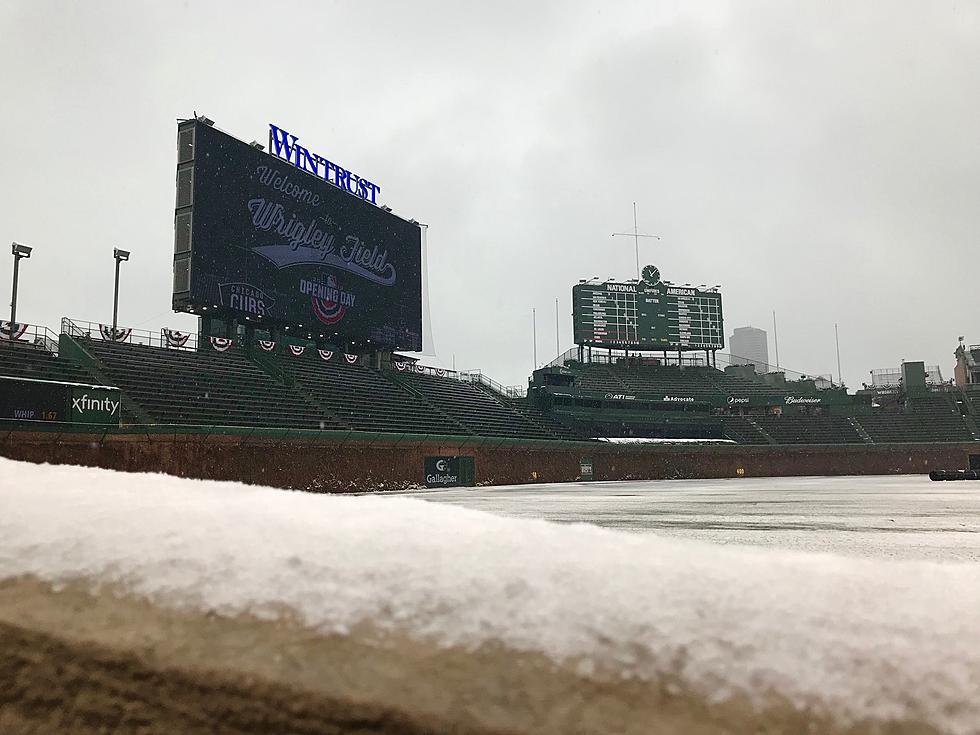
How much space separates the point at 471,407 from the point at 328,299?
30.6ft

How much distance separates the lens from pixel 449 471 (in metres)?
26.2

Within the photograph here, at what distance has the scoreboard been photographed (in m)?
49.8

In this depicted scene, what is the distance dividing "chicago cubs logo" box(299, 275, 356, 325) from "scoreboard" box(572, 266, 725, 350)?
2263 centimetres

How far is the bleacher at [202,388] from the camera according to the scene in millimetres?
21625

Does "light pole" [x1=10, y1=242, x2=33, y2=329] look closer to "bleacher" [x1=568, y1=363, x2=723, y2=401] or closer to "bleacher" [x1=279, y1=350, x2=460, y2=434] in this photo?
"bleacher" [x1=279, y1=350, x2=460, y2=434]

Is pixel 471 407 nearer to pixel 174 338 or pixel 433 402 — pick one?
pixel 433 402

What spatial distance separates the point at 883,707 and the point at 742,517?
720 cm

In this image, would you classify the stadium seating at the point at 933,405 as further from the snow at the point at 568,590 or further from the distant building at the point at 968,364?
the snow at the point at 568,590

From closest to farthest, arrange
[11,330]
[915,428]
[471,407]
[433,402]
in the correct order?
[11,330], [433,402], [471,407], [915,428]

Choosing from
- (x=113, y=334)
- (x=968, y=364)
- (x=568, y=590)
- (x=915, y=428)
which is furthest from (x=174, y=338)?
(x=968, y=364)

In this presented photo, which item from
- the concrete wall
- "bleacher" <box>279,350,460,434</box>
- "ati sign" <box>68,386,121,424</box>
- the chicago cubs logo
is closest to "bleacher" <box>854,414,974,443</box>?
the concrete wall

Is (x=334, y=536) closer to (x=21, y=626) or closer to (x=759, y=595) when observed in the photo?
(x=21, y=626)

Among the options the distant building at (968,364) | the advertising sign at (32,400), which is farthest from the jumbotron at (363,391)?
the distant building at (968,364)

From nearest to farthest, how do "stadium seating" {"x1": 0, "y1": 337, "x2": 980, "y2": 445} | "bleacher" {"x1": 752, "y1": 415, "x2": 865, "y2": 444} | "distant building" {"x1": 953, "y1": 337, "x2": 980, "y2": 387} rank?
"stadium seating" {"x1": 0, "y1": 337, "x2": 980, "y2": 445} → "bleacher" {"x1": 752, "y1": 415, "x2": 865, "y2": 444} → "distant building" {"x1": 953, "y1": 337, "x2": 980, "y2": 387}
